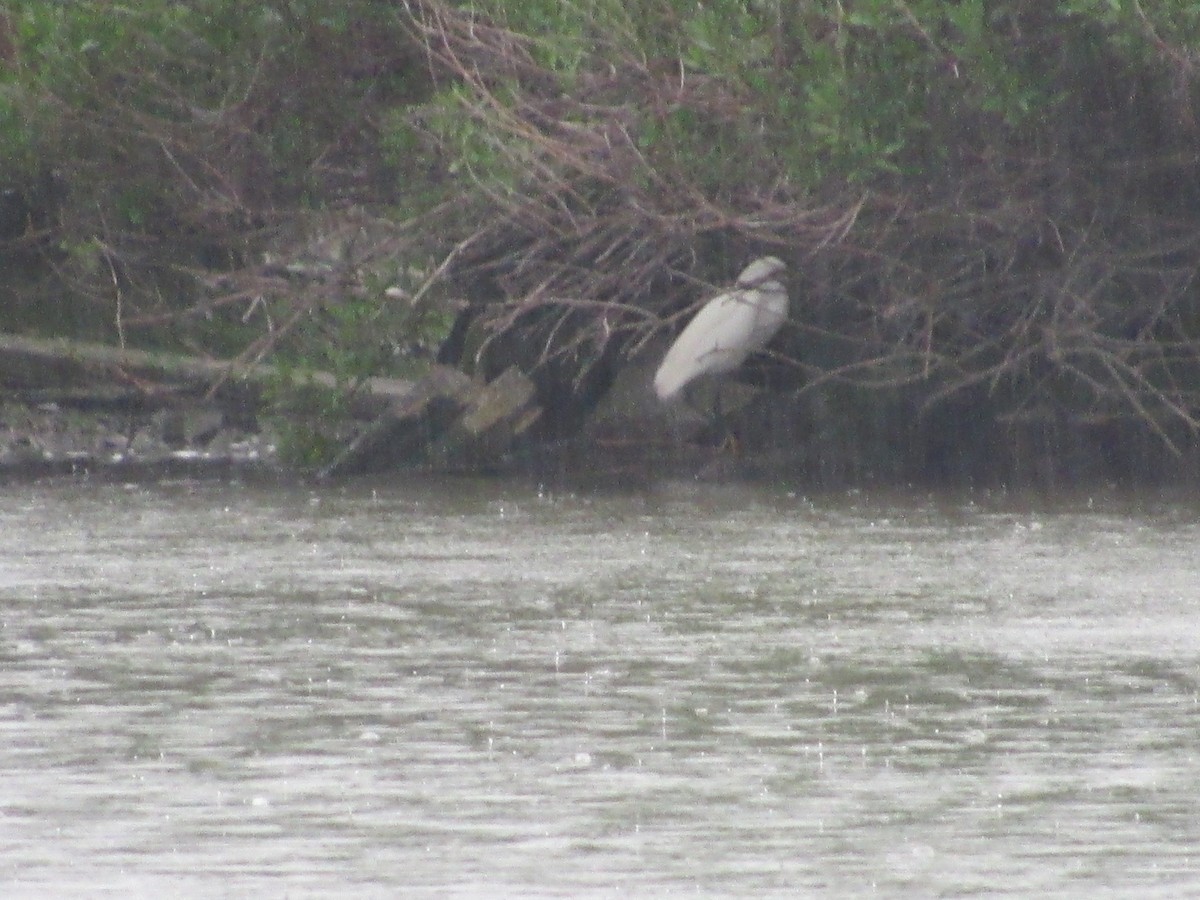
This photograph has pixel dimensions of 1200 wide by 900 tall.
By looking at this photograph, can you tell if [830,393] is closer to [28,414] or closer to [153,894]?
[28,414]

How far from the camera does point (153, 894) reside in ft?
12.8

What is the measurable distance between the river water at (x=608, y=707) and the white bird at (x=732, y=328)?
2.18m

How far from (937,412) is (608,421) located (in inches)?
59.2

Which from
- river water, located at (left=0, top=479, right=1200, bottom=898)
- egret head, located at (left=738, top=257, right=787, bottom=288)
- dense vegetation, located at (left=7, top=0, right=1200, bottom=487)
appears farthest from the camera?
egret head, located at (left=738, top=257, right=787, bottom=288)

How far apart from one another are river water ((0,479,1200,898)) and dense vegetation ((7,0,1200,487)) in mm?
1716

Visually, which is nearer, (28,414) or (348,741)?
(348,741)

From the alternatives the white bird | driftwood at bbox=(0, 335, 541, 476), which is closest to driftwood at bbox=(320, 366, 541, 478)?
driftwood at bbox=(0, 335, 541, 476)

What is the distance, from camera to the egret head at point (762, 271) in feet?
37.0

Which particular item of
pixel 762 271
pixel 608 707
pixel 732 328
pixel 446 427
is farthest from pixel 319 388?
pixel 608 707

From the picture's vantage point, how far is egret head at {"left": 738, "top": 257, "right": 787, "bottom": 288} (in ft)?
37.0

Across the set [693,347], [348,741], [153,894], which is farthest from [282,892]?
[693,347]

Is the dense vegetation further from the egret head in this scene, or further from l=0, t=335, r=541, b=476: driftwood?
l=0, t=335, r=541, b=476: driftwood

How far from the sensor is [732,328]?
454 inches

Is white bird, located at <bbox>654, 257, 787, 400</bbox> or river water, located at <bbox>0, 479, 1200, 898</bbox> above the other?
white bird, located at <bbox>654, 257, 787, 400</bbox>
